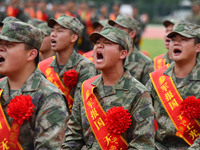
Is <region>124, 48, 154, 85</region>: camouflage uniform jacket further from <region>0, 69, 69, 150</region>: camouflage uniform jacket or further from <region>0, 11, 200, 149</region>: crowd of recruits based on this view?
<region>0, 69, 69, 150</region>: camouflage uniform jacket

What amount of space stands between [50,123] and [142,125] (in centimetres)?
104

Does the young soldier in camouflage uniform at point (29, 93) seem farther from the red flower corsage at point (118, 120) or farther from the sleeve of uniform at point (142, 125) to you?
the sleeve of uniform at point (142, 125)

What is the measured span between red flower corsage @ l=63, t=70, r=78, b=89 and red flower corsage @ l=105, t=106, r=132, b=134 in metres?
2.21

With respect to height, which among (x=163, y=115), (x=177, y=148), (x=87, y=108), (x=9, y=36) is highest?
(x=9, y=36)

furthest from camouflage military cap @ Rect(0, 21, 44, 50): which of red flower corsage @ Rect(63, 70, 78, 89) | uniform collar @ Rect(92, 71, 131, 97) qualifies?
red flower corsage @ Rect(63, 70, 78, 89)

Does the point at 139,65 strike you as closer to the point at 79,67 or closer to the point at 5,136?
the point at 79,67

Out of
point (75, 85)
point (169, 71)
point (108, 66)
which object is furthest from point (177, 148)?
point (75, 85)

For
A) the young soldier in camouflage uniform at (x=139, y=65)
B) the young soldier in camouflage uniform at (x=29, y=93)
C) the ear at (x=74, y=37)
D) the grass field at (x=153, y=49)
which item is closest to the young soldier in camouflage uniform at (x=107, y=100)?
the young soldier in camouflage uniform at (x=29, y=93)

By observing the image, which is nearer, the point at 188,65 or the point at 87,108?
the point at 87,108

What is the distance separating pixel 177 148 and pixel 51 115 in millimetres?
2101

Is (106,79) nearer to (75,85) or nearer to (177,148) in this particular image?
(177,148)

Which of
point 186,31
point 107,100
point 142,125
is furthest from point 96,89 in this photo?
point 186,31

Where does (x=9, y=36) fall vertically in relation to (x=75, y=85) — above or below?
above

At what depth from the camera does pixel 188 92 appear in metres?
5.60
